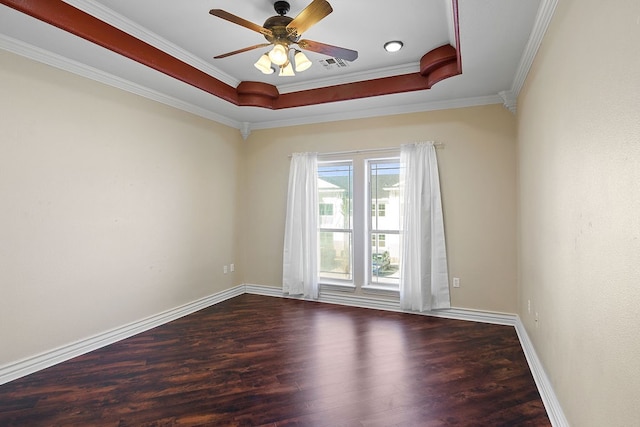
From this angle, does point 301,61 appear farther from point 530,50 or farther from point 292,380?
point 292,380

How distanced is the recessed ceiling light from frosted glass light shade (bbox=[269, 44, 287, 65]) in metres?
1.15

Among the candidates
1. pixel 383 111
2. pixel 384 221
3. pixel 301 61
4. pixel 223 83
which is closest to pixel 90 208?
pixel 223 83

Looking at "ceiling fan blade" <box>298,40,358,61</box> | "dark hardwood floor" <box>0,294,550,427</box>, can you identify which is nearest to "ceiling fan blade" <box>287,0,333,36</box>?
"ceiling fan blade" <box>298,40,358,61</box>

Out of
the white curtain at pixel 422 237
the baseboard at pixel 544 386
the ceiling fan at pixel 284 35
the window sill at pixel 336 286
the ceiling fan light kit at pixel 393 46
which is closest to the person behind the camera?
the baseboard at pixel 544 386

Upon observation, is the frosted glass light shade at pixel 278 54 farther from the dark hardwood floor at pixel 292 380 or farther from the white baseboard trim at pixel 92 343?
the white baseboard trim at pixel 92 343

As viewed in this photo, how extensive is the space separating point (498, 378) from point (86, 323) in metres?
3.61

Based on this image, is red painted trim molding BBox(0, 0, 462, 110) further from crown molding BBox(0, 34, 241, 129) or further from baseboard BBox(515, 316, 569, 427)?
baseboard BBox(515, 316, 569, 427)

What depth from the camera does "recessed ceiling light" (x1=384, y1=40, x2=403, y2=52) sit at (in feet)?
10.1

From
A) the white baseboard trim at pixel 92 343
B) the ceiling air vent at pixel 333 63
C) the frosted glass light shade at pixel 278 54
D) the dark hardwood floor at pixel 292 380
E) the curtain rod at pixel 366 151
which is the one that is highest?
the ceiling air vent at pixel 333 63

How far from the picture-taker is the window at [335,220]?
4633mm

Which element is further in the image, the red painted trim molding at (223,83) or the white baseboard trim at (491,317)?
the red painted trim molding at (223,83)

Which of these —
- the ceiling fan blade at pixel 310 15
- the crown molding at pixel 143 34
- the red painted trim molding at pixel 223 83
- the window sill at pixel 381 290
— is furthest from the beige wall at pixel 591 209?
the crown molding at pixel 143 34

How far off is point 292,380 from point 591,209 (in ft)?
7.30

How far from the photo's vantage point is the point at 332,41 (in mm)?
3104
